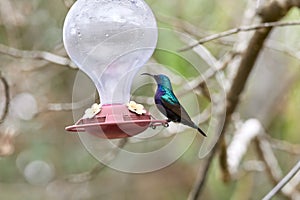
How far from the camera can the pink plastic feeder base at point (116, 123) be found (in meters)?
1.62

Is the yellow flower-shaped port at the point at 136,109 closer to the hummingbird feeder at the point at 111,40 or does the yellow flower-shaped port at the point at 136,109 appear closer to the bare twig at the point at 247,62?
the hummingbird feeder at the point at 111,40

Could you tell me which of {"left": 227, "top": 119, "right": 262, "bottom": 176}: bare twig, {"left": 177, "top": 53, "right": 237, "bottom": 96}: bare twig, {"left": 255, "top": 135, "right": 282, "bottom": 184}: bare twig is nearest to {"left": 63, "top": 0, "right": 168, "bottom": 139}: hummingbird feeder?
{"left": 177, "top": 53, "right": 237, "bottom": 96}: bare twig

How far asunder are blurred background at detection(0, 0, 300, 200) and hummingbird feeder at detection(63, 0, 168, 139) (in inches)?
5.5

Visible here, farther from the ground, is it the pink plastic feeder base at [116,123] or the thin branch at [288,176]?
the pink plastic feeder base at [116,123]

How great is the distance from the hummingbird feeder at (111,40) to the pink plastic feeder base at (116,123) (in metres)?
0.08

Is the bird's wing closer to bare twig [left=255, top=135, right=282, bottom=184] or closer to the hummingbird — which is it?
the hummingbird

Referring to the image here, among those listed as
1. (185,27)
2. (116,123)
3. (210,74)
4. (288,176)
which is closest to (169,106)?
(116,123)

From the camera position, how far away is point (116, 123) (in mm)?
1606

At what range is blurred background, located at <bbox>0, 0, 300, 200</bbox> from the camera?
2.92 metres

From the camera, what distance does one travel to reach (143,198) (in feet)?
18.3

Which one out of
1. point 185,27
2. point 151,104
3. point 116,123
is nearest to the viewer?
point 116,123

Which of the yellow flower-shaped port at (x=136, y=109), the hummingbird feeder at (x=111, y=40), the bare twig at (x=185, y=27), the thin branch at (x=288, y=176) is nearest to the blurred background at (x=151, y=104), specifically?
the bare twig at (x=185, y=27)

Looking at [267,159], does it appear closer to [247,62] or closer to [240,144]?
[240,144]

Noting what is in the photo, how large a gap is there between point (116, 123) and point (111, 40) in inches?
12.5
